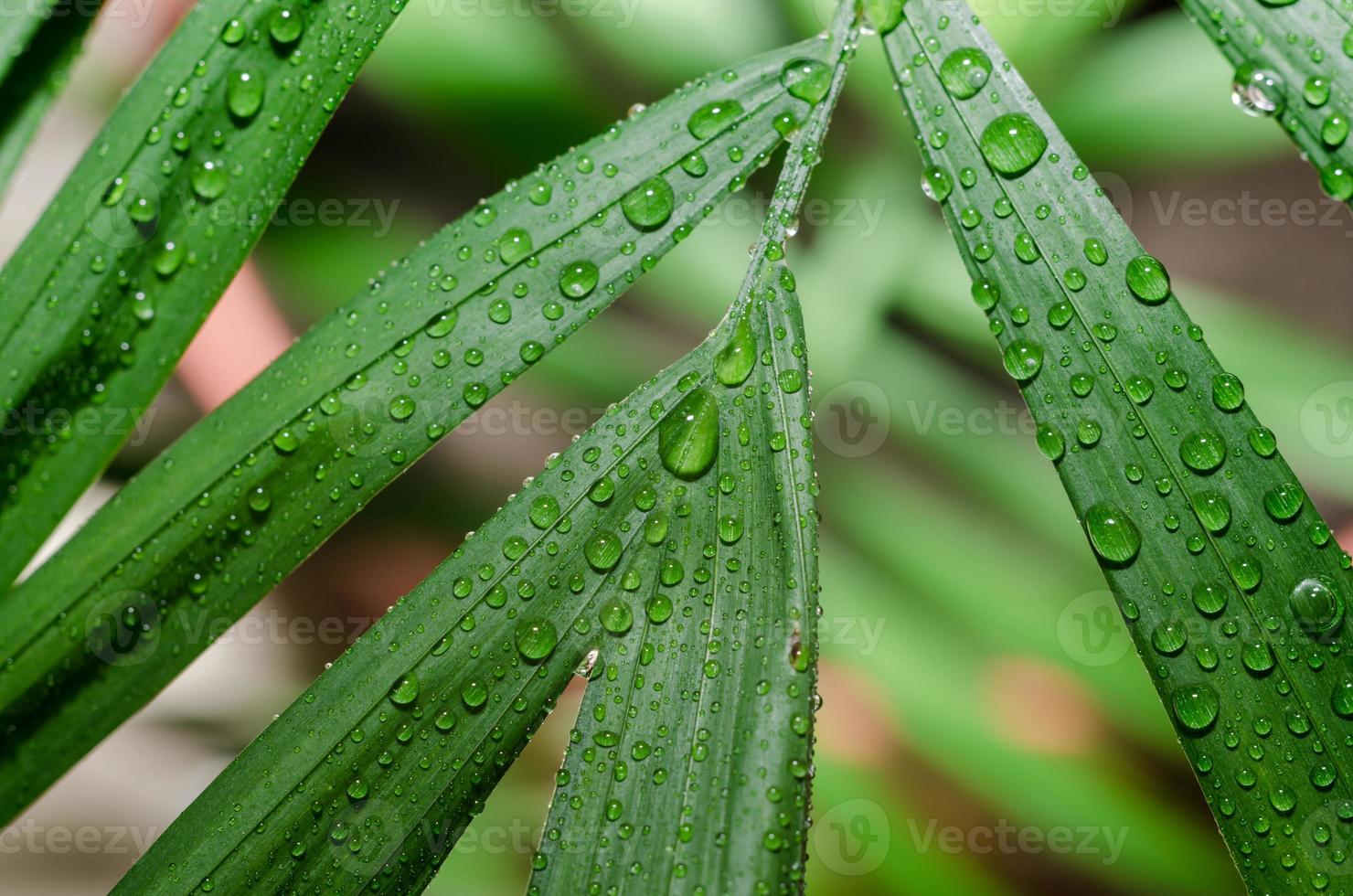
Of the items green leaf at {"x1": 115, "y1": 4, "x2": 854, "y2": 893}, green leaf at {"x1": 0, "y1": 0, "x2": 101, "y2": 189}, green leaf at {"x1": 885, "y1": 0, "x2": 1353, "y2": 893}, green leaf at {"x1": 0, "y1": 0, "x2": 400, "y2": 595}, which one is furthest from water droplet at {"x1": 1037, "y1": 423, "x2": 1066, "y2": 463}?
green leaf at {"x1": 0, "y1": 0, "x2": 101, "y2": 189}

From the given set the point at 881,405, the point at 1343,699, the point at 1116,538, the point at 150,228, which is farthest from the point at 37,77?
the point at 881,405

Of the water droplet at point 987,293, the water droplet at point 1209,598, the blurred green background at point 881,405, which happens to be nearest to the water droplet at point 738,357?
the water droplet at point 987,293

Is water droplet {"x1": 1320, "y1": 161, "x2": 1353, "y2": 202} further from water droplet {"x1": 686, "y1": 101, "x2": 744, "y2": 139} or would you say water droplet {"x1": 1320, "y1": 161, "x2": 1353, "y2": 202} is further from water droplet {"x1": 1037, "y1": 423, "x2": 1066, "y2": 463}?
water droplet {"x1": 686, "y1": 101, "x2": 744, "y2": 139}

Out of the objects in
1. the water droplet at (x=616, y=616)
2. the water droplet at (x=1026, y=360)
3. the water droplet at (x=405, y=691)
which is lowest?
the water droplet at (x=405, y=691)

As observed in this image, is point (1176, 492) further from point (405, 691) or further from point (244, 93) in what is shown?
point (244, 93)

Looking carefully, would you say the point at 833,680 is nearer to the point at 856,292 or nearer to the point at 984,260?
the point at 856,292

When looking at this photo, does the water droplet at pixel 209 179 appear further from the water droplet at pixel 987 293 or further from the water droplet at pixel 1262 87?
the water droplet at pixel 1262 87

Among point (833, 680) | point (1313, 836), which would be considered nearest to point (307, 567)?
point (833, 680)

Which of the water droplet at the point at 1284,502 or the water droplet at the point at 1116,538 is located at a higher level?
the water droplet at the point at 1284,502
